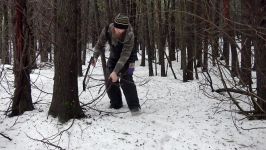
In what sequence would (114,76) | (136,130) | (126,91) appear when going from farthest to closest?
1. (126,91)
2. (114,76)
3. (136,130)

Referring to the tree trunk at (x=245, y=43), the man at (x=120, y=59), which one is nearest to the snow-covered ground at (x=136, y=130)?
the man at (x=120, y=59)

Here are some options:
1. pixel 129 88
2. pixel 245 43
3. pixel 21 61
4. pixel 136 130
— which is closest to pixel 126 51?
pixel 129 88

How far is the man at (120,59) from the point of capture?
241 inches

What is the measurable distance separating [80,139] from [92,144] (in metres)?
0.20

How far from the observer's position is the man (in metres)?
6.12

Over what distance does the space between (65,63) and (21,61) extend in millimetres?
673

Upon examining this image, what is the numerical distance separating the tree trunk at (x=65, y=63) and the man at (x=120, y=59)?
2.39 feet

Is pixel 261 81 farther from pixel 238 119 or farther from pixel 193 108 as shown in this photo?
pixel 193 108

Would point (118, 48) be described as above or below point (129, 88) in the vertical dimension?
above

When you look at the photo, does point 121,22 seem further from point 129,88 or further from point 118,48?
point 129,88

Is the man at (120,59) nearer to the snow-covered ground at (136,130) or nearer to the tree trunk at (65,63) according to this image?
the snow-covered ground at (136,130)

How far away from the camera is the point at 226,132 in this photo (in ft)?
18.9

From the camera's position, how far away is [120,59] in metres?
6.13

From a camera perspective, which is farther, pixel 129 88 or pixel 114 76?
pixel 129 88
